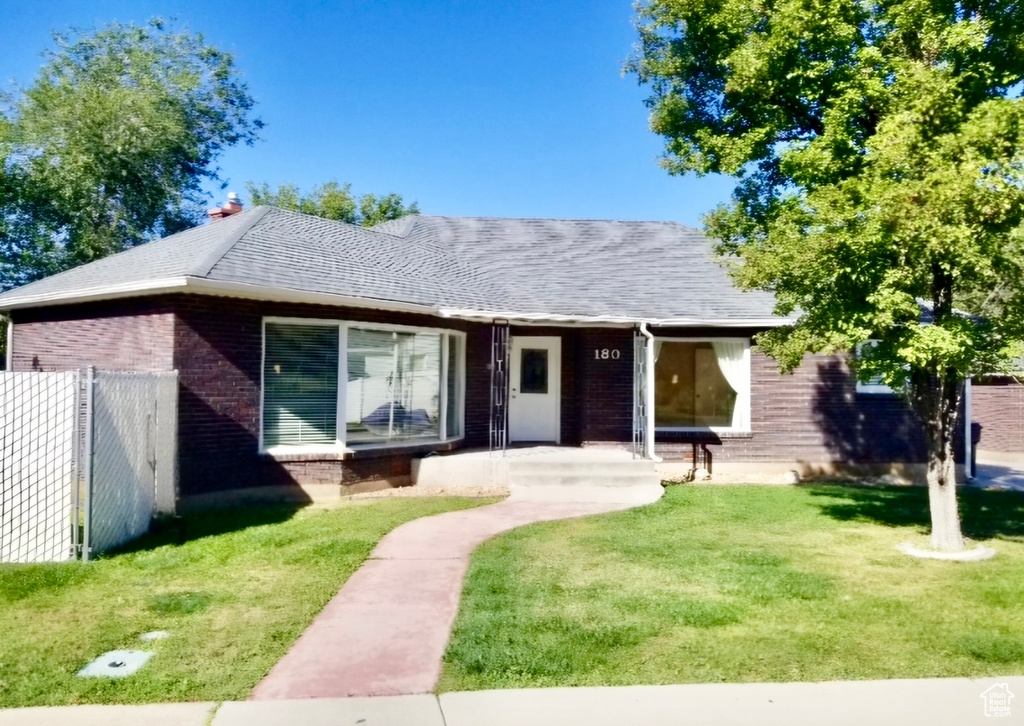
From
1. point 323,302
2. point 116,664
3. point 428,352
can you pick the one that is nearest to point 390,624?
point 116,664

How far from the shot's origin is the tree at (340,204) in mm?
33594

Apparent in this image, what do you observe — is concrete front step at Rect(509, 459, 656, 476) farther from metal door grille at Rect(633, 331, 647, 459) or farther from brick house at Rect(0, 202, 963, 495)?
metal door grille at Rect(633, 331, 647, 459)

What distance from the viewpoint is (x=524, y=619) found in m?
5.78

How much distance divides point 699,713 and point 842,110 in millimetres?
6447

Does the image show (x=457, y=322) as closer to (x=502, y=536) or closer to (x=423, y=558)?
(x=502, y=536)

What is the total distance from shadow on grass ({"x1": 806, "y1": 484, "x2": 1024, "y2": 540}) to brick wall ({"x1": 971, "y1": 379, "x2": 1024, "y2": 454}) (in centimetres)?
775

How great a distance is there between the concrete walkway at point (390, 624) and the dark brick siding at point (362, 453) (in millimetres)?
2759

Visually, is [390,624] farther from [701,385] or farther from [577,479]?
[701,385]

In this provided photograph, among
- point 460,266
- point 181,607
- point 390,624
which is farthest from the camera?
point 460,266

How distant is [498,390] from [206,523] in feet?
20.0

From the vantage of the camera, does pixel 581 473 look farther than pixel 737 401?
No

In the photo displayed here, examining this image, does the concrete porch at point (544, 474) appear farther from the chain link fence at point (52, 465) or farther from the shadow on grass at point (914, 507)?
the chain link fence at point (52, 465)

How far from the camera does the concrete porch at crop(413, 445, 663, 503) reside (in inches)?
465

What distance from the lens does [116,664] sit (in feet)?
16.0
